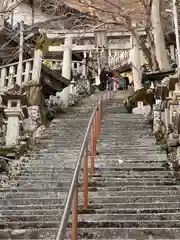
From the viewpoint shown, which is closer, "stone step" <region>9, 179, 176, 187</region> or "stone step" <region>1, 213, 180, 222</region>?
"stone step" <region>1, 213, 180, 222</region>

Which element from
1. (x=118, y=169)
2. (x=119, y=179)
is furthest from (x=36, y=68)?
(x=119, y=179)

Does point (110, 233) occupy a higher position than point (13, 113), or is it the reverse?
point (13, 113)

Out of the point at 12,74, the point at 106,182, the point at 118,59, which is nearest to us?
the point at 106,182

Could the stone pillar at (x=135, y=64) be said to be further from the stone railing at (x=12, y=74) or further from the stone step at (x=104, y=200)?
the stone step at (x=104, y=200)

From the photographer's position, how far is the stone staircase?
4922mm

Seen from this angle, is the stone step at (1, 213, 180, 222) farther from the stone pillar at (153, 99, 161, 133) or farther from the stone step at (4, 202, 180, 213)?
the stone pillar at (153, 99, 161, 133)

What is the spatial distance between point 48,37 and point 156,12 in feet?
19.7

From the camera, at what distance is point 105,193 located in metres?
6.56

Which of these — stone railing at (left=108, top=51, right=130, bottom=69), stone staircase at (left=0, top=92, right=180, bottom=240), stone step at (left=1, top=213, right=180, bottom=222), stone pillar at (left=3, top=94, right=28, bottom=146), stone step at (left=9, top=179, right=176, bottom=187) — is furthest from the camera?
stone railing at (left=108, top=51, right=130, bottom=69)

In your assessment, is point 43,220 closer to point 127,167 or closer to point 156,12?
point 127,167

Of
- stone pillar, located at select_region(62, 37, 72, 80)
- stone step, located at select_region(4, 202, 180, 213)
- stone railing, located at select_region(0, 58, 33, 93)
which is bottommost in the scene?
stone step, located at select_region(4, 202, 180, 213)

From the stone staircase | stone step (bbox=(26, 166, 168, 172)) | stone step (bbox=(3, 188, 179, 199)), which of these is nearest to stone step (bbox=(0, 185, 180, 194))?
the stone staircase

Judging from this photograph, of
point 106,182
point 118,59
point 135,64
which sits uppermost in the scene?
point 118,59

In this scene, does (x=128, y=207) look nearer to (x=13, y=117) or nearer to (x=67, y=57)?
(x=13, y=117)
